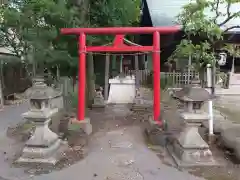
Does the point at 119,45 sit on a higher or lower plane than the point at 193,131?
higher

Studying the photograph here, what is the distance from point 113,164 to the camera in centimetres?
605

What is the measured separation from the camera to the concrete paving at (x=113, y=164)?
542 centimetres

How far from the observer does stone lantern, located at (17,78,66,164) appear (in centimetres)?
602

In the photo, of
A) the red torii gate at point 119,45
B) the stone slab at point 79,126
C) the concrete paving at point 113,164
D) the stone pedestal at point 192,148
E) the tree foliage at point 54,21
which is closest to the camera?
the concrete paving at point 113,164

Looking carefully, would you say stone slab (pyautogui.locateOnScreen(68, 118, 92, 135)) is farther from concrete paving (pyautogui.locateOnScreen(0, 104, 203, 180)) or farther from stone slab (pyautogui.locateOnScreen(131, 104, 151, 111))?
stone slab (pyautogui.locateOnScreen(131, 104, 151, 111))

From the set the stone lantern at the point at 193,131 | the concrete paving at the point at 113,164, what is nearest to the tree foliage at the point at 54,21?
the concrete paving at the point at 113,164

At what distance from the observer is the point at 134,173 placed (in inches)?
220

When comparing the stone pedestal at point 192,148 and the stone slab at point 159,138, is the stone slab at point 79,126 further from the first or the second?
the stone pedestal at point 192,148

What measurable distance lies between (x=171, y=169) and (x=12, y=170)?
3116 mm

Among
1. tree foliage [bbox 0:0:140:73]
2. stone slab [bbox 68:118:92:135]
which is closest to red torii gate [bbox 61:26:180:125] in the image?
stone slab [bbox 68:118:92:135]

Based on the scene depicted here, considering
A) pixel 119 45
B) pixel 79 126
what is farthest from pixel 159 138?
pixel 119 45

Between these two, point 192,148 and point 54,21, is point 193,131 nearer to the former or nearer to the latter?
point 192,148

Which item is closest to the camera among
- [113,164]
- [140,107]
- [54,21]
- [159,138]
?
[113,164]

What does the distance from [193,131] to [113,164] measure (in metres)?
1.83
